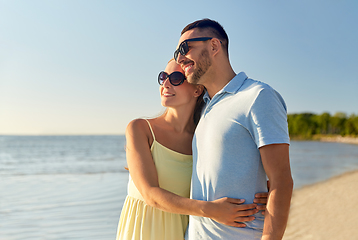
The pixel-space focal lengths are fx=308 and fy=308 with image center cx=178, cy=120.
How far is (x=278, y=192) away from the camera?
1798 millimetres

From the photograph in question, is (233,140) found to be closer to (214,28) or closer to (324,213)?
(214,28)

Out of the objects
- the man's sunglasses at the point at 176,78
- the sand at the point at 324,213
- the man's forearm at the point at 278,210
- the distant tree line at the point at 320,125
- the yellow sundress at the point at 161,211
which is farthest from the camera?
the distant tree line at the point at 320,125

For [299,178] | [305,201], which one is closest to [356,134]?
[299,178]

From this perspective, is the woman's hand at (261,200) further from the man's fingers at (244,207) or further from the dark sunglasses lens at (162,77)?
the dark sunglasses lens at (162,77)

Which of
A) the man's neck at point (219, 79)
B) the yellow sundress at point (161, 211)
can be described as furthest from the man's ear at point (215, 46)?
the yellow sundress at point (161, 211)

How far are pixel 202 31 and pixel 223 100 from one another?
609 mm

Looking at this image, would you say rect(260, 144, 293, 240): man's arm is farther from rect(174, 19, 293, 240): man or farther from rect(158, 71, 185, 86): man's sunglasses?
rect(158, 71, 185, 86): man's sunglasses

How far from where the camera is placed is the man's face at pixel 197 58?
7.80ft

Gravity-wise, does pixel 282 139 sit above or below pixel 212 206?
above

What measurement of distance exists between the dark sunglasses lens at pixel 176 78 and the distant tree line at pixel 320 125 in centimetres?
8730

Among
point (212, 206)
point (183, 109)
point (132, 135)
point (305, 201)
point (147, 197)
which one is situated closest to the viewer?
point (212, 206)

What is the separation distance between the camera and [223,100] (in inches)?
87.0

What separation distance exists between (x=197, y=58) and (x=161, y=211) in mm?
1292

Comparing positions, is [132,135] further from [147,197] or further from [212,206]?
[212,206]
